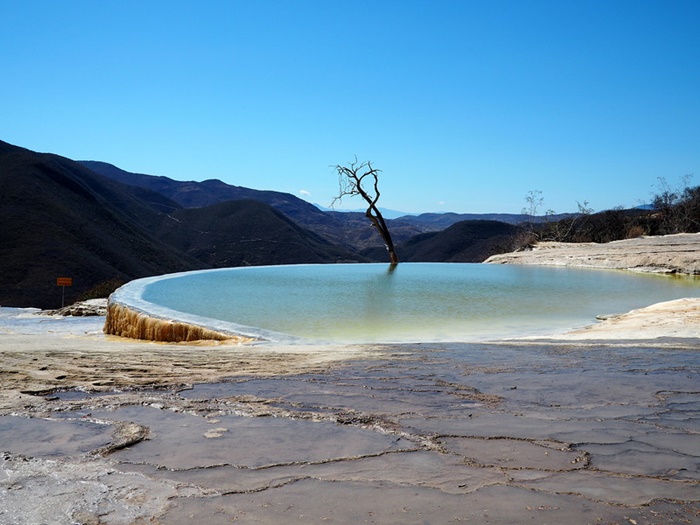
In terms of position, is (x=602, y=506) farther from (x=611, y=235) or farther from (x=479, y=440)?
(x=611, y=235)

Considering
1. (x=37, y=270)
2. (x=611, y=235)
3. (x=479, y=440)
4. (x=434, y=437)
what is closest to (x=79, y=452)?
(x=434, y=437)

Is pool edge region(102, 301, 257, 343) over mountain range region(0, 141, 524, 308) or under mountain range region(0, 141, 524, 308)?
under

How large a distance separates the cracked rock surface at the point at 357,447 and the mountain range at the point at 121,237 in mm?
20878

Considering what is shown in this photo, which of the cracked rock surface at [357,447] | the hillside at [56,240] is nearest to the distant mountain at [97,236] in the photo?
the hillside at [56,240]

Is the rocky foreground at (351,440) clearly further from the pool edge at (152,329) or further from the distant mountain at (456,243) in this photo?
the distant mountain at (456,243)

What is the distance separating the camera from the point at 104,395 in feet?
9.23

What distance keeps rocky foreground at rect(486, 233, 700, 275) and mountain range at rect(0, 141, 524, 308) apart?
34.5ft

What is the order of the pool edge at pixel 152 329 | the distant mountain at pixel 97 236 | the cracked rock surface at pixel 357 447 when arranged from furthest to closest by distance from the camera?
the distant mountain at pixel 97 236 < the pool edge at pixel 152 329 < the cracked rock surface at pixel 357 447

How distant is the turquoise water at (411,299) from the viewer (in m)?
6.68

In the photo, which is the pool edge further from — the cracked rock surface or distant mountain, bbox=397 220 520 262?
distant mountain, bbox=397 220 520 262

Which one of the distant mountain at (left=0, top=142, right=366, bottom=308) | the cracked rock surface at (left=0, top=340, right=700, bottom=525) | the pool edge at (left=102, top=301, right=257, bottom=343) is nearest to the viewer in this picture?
the cracked rock surface at (left=0, top=340, right=700, bottom=525)

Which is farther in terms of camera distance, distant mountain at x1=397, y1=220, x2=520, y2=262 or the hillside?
distant mountain at x1=397, y1=220, x2=520, y2=262

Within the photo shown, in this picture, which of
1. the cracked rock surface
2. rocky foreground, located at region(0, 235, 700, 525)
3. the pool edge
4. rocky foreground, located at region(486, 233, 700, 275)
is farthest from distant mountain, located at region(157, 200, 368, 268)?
the cracked rock surface

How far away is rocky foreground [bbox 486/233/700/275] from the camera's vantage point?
13.1 m
